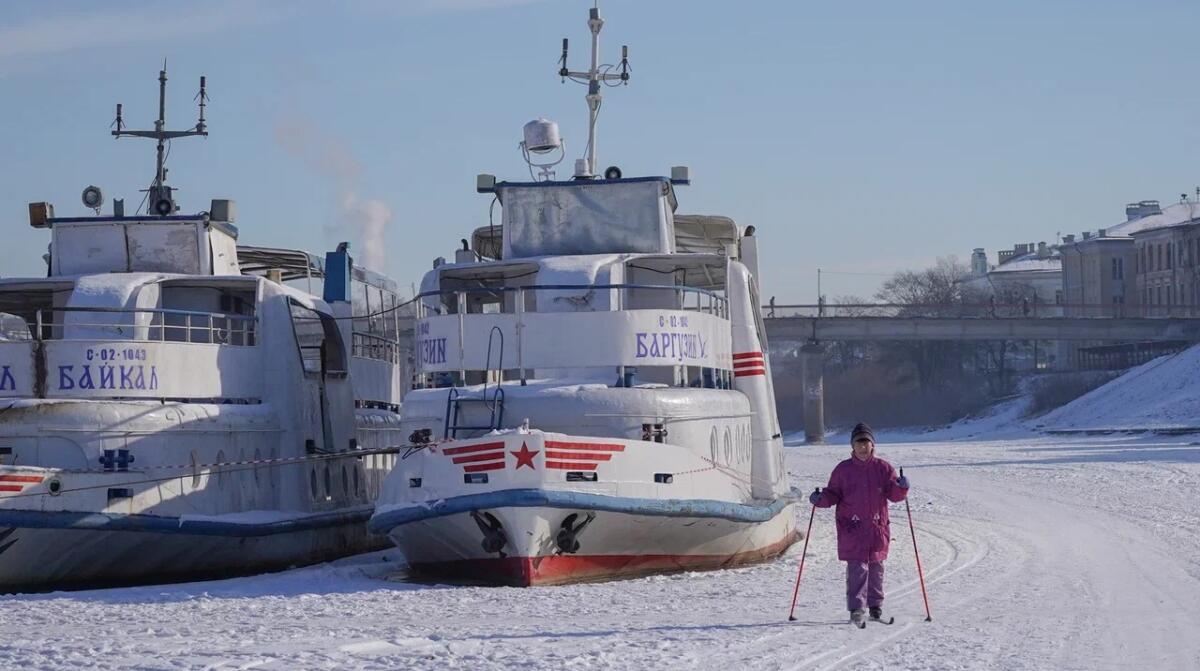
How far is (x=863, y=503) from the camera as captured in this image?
1437 centimetres

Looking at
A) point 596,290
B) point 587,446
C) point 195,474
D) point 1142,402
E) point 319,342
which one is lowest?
point 195,474

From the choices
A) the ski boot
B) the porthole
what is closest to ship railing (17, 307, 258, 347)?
the porthole

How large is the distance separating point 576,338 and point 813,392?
212 ft

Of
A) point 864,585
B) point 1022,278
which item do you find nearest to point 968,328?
point 1022,278

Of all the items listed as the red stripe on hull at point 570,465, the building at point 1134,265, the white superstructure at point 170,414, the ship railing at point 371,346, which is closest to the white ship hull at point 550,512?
the red stripe on hull at point 570,465

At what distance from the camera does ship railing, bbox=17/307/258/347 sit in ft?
68.6

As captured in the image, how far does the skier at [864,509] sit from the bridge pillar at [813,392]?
2596 inches

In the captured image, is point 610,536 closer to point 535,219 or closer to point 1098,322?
point 535,219

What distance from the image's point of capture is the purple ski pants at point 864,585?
45.9 feet

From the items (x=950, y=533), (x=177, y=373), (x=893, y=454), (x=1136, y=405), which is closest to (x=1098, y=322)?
(x=1136, y=405)

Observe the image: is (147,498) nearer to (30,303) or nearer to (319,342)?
(30,303)

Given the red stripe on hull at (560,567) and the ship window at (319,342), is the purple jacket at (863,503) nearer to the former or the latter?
the red stripe on hull at (560,567)

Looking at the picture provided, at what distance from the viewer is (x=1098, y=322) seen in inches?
3479

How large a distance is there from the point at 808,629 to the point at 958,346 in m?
98.2
